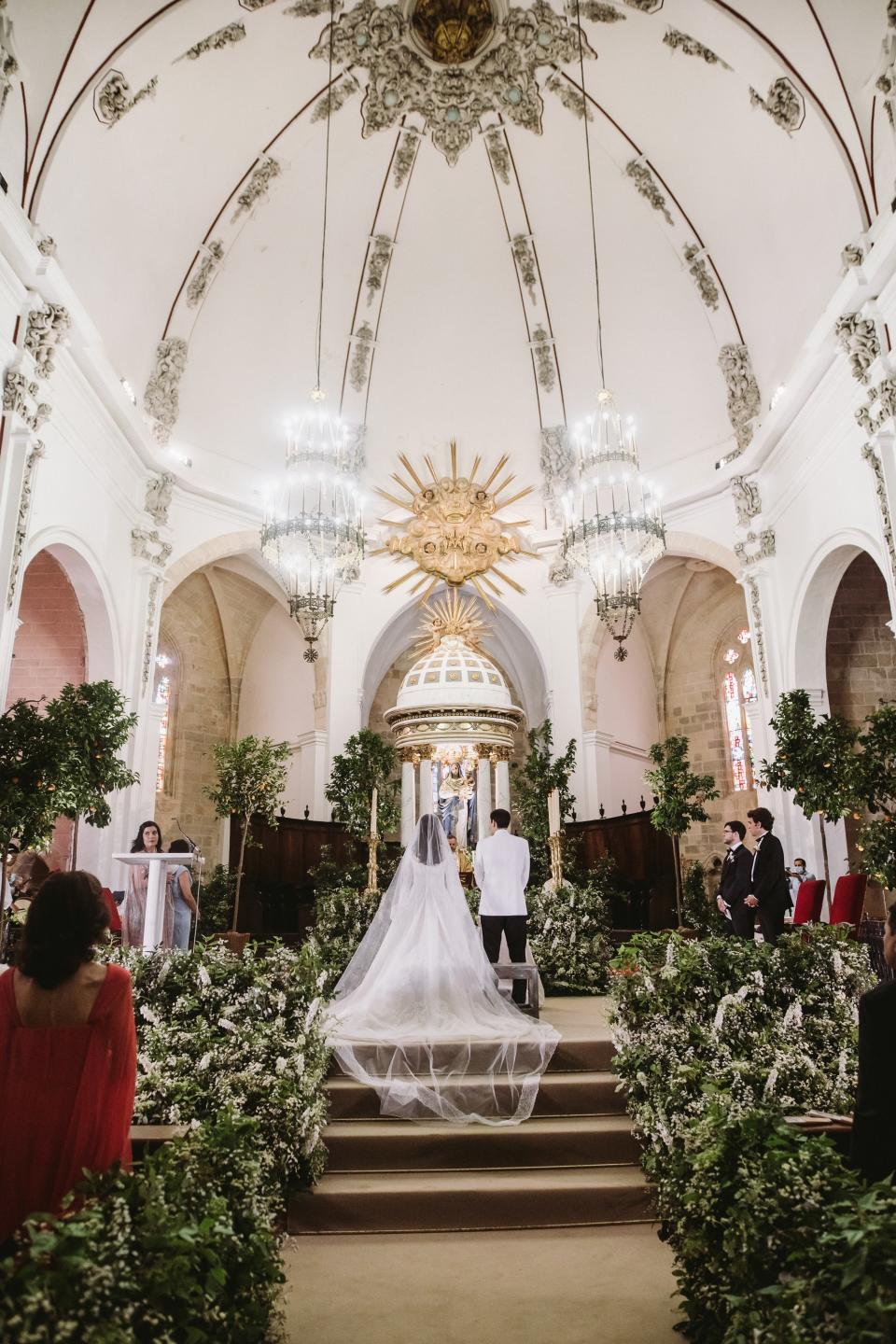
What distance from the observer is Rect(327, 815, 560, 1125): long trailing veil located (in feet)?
18.2

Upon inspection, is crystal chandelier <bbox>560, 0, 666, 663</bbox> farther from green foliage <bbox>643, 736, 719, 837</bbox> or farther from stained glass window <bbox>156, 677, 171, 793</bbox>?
stained glass window <bbox>156, 677, 171, 793</bbox>

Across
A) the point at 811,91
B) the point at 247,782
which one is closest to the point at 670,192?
the point at 811,91

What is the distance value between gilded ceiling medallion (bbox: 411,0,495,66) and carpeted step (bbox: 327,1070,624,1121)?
12.2 m

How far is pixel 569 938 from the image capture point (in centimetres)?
1034

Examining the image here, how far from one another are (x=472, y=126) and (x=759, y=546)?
7.22 m

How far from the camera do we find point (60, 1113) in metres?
2.69

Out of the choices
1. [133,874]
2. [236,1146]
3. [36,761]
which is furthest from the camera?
[133,874]

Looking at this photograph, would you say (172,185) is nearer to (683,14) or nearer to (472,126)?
(472,126)

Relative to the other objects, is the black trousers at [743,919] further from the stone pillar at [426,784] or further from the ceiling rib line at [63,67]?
the ceiling rib line at [63,67]

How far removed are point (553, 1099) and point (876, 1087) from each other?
10.5 ft

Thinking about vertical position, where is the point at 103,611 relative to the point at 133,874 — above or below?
above

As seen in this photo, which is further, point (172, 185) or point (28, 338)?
point (172, 185)

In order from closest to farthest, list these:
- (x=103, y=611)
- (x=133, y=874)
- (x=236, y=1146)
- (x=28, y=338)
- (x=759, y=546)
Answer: (x=236, y=1146) → (x=133, y=874) → (x=28, y=338) → (x=103, y=611) → (x=759, y=546)

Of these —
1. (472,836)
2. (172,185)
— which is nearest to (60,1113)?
(472,836)
